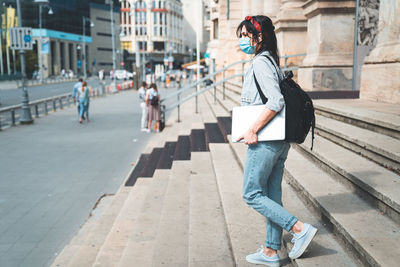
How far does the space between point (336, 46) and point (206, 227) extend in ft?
20.9

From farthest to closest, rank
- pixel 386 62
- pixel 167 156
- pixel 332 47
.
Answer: pixel 332 47, pixel 167 156, pixel 386 62

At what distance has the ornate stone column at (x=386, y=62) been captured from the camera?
6000 millimetres

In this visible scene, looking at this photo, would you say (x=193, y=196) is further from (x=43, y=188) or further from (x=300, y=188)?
(x=43, y=188)

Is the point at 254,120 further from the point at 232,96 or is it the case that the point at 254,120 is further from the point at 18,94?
the point at 18,94

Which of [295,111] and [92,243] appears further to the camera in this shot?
[92,243]

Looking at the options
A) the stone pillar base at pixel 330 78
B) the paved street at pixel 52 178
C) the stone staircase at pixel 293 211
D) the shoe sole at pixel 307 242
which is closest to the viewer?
the shoe sole at pixel 307 242

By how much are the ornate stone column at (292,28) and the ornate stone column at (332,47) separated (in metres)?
2.37

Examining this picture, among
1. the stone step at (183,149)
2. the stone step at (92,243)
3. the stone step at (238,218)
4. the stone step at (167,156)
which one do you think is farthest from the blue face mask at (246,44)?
the stone step at (183,149)

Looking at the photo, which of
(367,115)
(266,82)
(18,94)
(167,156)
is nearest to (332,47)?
(167,156)

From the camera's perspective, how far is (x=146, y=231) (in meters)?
4.57

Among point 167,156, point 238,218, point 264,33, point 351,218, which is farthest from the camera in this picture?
point 167,156

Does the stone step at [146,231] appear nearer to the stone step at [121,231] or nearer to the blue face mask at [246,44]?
the stone step at [121,231]

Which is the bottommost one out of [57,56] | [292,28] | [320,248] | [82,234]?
[82,234]

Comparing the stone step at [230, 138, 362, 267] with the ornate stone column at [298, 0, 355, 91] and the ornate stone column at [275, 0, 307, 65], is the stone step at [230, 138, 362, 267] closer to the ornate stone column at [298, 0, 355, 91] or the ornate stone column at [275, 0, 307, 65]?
the ornate stone column at [298, 0, 355, 91]
